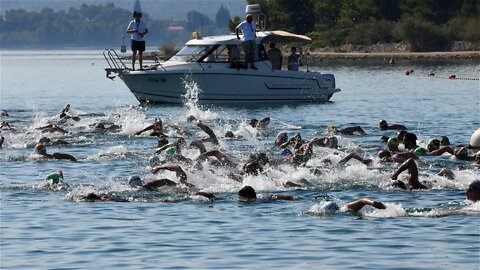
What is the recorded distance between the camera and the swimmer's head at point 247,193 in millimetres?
21672

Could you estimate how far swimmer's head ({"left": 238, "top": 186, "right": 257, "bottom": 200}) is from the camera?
2167 cm

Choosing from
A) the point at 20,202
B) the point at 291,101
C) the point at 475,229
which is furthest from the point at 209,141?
the point at 291,101

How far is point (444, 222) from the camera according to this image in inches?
763

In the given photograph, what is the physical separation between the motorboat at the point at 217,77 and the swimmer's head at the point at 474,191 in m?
26.0

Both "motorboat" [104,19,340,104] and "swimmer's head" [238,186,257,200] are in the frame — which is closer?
"swimmer's head" [238,186,257,200]

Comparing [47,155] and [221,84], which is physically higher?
[221,84]

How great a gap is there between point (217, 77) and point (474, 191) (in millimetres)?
26325

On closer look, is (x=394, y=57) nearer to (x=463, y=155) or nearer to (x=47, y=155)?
(x=47, y=155)

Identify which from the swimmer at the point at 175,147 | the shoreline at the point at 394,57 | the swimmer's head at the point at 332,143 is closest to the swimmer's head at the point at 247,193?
the swimmer at the point at 175,147

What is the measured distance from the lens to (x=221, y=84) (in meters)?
45.9

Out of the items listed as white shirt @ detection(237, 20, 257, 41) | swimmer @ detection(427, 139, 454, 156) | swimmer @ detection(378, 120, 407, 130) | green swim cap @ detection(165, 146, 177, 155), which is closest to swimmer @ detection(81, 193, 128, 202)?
green swim cap @ detection(165, 146, 177, 155)

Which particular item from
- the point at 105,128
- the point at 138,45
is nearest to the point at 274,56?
the point at 138,45

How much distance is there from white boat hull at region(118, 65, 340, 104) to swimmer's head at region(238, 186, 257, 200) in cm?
2372

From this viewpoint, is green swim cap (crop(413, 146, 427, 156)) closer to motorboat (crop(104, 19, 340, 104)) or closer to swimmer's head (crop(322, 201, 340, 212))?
swimmer's head (crop(322, 201, 340, 212))
